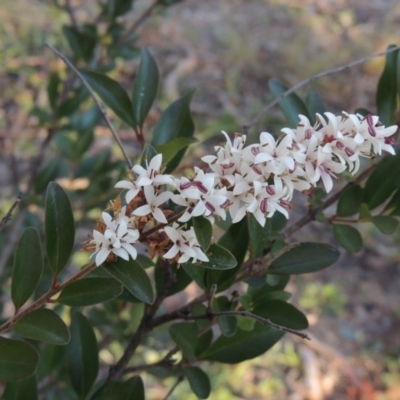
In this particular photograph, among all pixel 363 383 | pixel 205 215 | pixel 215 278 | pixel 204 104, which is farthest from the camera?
pixel 204 104

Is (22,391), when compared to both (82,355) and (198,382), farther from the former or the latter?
(198,382)

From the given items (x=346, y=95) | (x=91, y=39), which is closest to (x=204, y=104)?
(x=346, y=95)

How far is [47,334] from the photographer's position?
0.55 meters

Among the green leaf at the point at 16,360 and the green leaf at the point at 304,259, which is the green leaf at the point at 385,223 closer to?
the green leaf at the point at 304,259

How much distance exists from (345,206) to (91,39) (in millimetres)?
754

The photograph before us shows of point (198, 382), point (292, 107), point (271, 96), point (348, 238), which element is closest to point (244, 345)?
point (198, 382)

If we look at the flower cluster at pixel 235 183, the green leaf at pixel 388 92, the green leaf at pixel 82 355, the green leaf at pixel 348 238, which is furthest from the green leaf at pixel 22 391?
the green leaf at pixel 388 92

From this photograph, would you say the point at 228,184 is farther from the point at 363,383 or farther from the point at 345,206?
the point at 363,383

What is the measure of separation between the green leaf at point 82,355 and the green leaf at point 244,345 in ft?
0.45

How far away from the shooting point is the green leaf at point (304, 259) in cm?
65

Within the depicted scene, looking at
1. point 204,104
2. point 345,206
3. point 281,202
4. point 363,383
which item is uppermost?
point 281,202

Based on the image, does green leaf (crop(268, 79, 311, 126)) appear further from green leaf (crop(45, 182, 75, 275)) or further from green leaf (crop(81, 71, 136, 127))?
green leaf (crop(45, 182, 75, 275))

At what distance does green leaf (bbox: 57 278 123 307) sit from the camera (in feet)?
1.83

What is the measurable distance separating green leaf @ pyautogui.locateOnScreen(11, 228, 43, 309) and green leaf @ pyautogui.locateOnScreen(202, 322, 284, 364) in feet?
0.78
